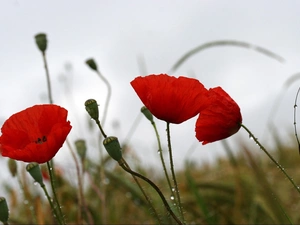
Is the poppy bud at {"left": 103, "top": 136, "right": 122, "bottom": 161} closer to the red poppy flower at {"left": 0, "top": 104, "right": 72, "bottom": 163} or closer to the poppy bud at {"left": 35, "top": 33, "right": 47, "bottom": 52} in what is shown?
the red poppy flower at {"left": 0, "top": 104, "right": 72, "bottom": 163}

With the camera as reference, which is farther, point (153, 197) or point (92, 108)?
point (153, 197)

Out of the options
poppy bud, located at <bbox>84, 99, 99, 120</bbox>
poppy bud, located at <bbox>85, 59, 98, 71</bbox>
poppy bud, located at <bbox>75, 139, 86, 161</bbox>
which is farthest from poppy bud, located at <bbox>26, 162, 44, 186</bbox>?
poppy bud, located at <bbox>85, 59, 98, 71</bbox>

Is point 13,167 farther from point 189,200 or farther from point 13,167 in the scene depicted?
point 189,200

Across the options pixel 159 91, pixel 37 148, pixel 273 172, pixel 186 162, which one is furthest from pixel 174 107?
pixel 273 172

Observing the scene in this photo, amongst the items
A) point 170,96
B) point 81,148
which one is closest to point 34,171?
point 170,96

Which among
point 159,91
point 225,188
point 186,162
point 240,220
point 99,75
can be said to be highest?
point 99,75

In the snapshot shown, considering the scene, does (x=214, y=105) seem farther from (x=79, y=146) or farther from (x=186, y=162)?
(x=186, y=162)
